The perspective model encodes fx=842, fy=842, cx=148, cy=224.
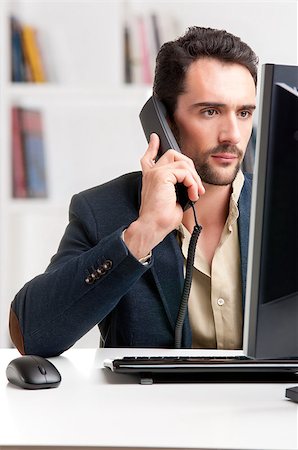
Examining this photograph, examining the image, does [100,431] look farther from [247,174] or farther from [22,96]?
[22,96]

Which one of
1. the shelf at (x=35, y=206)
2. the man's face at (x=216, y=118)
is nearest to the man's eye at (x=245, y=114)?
the man's face at (x=216, y=118)

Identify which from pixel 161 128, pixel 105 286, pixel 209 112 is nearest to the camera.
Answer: pixel 105 286

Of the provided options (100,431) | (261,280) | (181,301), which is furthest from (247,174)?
(100,431)

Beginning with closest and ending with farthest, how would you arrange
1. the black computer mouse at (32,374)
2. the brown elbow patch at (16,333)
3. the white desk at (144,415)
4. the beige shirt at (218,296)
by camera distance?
the white desk at (144,415), the black computer mouse at (32,374), the brown elbow patch at (16,333), the beige shirt at (218,296)

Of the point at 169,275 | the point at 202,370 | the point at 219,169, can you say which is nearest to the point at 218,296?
the point at 169,275

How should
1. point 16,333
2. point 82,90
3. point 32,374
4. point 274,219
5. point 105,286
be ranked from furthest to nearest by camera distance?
point 82,90 < point 16,333 < point 105,286 < point 32,374 < point 274,219

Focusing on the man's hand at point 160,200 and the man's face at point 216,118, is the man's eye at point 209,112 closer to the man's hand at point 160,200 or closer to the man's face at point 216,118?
the man's face at point 216,118

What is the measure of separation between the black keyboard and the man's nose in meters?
0.65

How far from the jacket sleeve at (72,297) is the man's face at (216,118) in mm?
419

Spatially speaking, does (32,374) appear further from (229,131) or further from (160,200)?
(229,131)

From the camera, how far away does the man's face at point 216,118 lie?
1840 mm

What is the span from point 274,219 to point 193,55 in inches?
41.3

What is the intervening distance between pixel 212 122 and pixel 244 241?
279mm

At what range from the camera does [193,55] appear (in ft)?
6.48
